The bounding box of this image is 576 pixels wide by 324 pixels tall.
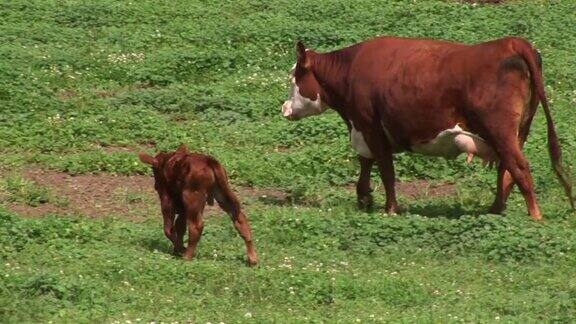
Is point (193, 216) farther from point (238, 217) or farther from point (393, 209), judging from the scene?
point (393, 209)

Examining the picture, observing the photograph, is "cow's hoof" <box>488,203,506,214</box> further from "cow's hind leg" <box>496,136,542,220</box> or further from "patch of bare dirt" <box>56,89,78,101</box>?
"patch of bare dirt" <box>56,89,78,101</box>

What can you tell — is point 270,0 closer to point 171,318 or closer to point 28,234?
point 28,234

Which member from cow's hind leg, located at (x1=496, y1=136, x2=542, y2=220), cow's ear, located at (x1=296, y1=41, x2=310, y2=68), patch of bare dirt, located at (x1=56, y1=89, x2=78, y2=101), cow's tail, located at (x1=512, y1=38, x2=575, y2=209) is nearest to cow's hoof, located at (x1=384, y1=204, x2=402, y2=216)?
cow's hind leg, located at (x1=496, y1=136, x2=542, y2=220)

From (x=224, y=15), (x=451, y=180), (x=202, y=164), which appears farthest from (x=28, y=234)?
(x=224, y=15)

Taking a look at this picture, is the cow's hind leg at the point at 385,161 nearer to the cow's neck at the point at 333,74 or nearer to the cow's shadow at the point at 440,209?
the cow's shadow at the point at 440,209

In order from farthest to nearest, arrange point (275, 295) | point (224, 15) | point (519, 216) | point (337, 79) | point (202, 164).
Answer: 1. point (224, 15)
2. point (337, 79)
3. point (519, 216)
4. point (202, 164)
5. point (275, 295)

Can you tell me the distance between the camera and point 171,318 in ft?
38.7

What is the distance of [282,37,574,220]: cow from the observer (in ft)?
51.7

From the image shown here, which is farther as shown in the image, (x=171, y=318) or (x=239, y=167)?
(x=239, y=167)

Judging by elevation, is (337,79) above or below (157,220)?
above

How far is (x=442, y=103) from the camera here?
16.1 m

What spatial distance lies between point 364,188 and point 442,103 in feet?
5.11

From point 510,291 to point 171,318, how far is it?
127 inches

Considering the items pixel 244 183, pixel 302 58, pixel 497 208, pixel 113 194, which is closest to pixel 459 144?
pixel 497 208
